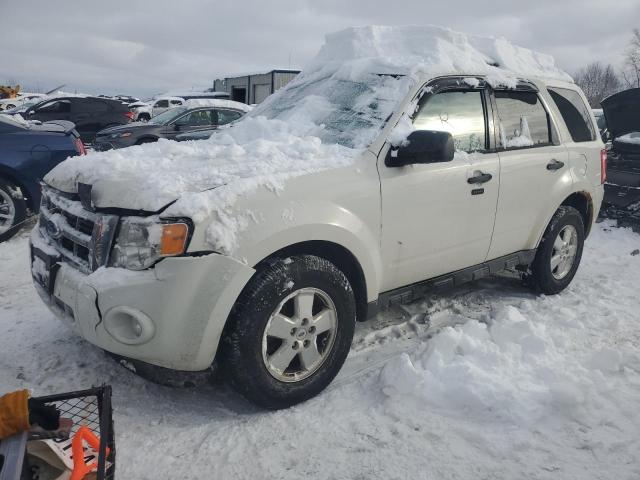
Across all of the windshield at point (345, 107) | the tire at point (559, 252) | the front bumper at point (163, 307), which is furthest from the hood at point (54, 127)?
the tire at point (559, 252)

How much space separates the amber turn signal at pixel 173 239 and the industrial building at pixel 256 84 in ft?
87.1

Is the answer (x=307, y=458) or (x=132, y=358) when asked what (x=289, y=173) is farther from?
(x=307, y=458)

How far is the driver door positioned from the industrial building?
2529 centimetres

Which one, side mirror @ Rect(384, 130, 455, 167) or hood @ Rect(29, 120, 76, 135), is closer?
side mirror @ Rect(384, 130, 455, 167)

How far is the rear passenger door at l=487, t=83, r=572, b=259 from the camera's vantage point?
3.64m

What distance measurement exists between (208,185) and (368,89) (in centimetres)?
148

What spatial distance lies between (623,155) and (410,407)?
6.52 metres

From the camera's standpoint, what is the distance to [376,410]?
2676mm

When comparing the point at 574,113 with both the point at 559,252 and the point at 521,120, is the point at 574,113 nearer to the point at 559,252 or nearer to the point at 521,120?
the point at 521,120

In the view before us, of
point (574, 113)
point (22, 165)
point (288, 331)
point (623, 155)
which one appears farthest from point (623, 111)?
point (22, 165)

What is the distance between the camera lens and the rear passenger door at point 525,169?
3.64m

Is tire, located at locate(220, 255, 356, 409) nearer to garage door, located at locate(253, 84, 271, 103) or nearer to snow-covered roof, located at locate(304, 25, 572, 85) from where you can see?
snow-covered roof, located at locate(304, 25, 572, 85)

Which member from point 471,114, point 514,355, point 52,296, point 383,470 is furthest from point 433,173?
point 52,296

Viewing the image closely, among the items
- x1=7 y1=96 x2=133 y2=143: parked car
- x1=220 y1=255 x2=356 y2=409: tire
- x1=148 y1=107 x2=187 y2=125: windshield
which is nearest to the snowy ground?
x1=220 y1=255 x2=356 y2=409: tire
